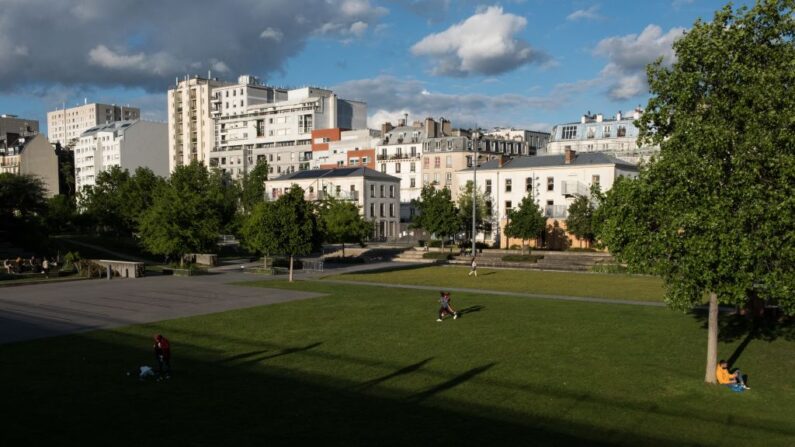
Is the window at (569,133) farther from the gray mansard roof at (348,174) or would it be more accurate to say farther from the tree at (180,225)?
the tree at (180,225)

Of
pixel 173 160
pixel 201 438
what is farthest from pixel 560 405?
pixel 173 160

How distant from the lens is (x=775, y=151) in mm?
16328

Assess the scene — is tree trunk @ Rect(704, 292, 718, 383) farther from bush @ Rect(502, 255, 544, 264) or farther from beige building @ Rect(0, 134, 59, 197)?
beige building @ Rect(0, 134, 59, 197)

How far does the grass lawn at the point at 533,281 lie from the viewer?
1436 inches

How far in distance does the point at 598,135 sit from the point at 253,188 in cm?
5828

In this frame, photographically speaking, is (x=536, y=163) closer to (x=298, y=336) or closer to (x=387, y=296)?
(x=387, y=296)

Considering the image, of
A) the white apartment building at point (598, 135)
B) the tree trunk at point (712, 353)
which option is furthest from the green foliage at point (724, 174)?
the white apartment building at point (598, 135)

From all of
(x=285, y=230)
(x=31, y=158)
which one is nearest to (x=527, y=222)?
(x=285, y=230)

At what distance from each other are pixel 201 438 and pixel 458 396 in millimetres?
6539

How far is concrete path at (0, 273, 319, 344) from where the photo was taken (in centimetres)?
2645

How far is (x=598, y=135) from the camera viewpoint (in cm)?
10294

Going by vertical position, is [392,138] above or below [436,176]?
above

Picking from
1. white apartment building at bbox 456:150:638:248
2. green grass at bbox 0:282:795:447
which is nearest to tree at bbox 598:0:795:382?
green grass at bbox 0:282:795:447

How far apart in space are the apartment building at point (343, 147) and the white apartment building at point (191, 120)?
37919 millimetres
